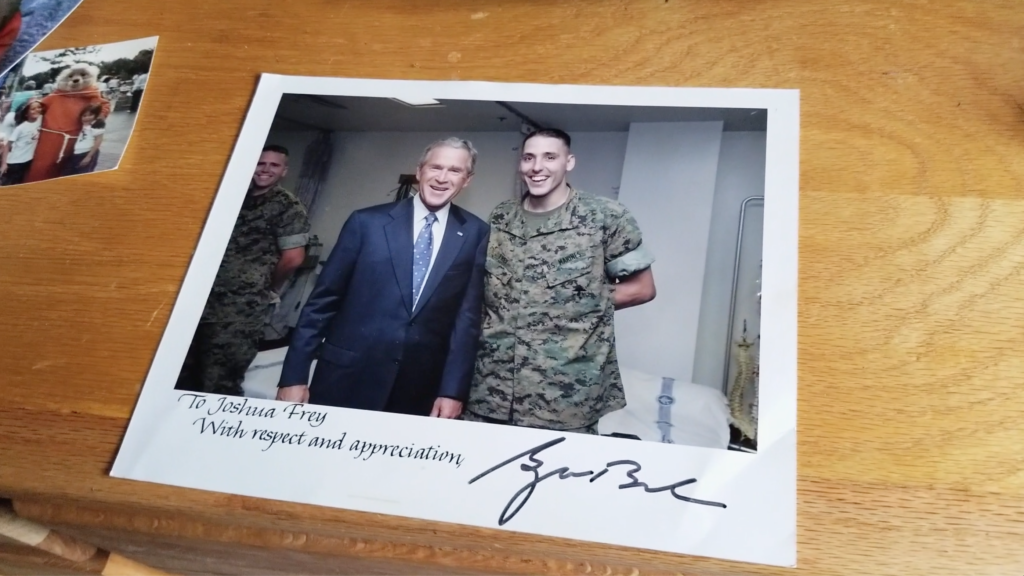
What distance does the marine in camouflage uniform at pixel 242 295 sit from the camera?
40cm

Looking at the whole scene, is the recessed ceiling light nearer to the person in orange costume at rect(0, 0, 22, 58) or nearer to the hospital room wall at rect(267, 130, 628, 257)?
the hospital room wall at rect(267, 130, 628, 257)

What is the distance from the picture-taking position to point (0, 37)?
547mm

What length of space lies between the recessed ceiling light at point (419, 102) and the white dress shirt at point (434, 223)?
7 cm

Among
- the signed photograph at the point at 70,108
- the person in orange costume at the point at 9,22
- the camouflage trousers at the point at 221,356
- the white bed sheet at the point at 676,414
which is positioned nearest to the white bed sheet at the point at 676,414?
the white bed sheet at the point at 676,414

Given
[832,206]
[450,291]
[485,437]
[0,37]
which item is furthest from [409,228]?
[0,37]

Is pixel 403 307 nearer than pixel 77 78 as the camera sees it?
Yes

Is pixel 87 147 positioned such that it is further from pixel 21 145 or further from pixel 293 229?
pixel 293 229

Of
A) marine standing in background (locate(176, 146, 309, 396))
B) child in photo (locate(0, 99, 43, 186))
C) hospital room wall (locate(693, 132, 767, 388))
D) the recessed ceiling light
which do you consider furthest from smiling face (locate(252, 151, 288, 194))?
hospital room wall (locate(693, 132, 767, 388))

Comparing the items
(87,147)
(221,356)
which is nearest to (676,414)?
(221,356)

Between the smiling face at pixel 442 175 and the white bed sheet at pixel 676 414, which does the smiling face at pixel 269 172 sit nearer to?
the smiling face at pixel 442 175

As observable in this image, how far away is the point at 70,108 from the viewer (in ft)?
1.66

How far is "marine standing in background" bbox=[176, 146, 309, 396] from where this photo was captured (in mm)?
403

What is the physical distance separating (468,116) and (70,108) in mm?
352

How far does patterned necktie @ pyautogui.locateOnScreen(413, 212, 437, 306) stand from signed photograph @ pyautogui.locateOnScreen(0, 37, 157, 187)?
26 cm
